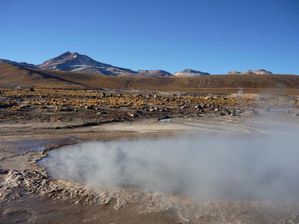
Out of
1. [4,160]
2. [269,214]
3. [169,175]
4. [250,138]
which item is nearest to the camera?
[269,214]

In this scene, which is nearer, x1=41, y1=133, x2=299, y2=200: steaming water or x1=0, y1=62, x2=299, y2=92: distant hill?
x1=41, y1=133, x2=299, y2=200: steaming water

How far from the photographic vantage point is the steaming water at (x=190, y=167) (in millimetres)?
9547

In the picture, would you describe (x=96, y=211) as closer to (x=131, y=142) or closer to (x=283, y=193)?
(x=283, y=193)

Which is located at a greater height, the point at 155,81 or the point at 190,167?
the point at 190,167

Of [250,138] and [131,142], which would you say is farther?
[250,138]

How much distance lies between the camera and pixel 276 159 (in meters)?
13.2

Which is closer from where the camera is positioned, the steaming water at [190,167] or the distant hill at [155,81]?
the steaming water at [190,167]

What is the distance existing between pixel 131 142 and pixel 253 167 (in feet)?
21.2

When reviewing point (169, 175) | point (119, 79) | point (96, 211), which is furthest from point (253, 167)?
point (119, 79)

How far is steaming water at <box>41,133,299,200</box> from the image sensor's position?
9547 mm

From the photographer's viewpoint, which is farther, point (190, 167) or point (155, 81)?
point (155, 81)

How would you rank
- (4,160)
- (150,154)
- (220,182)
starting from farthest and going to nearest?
(150,154) < (4,160) < (220,182)

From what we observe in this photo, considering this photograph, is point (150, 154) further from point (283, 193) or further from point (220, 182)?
point (283, 193)

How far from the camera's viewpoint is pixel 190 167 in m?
11.7
